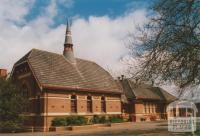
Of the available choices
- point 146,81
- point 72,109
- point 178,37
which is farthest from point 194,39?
point 72,109

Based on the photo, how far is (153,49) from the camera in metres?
24.1

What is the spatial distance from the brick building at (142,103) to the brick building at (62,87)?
364cm

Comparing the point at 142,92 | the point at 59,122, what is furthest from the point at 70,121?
the point at 142,92

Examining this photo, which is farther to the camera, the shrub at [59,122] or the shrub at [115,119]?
the shrub at [115,119]

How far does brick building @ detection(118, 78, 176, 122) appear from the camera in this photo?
51.6 m

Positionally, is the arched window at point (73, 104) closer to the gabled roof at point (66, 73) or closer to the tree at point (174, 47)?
the gabled roof at point (66, 73)

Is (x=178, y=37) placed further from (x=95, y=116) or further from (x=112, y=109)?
(x=112, y=109)

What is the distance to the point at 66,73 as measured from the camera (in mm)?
42344

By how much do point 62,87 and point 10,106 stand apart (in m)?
8.36

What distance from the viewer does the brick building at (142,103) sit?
5162 centimetres

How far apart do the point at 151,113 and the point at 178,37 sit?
33775mm

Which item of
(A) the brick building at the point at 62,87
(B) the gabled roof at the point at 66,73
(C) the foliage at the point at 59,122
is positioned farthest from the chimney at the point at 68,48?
(C) the foliage at the point at 59,122

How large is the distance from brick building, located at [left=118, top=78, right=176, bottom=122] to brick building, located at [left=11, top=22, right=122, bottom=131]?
3637mm

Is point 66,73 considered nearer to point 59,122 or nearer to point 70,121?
point 70,121
